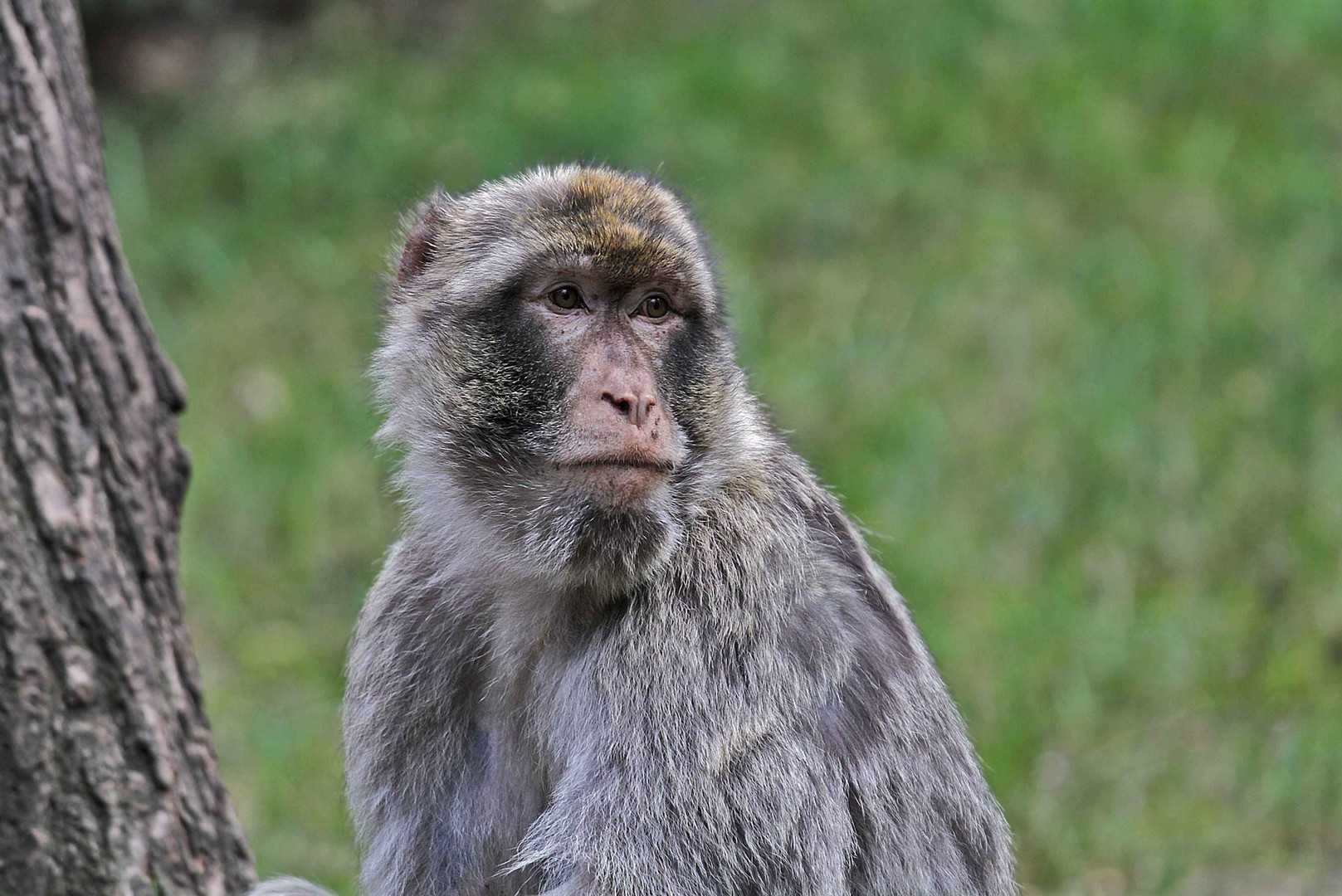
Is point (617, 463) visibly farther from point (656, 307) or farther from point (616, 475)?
point (656, 307)

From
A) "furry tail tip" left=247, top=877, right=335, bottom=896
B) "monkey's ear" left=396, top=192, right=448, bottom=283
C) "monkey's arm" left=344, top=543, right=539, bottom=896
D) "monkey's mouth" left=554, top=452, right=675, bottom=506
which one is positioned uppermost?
"monkey's ear" left=396, top=192, right=448, bottom=283

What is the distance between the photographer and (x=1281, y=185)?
9031mm

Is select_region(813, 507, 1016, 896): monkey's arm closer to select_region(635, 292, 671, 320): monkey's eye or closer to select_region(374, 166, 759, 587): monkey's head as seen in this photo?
select_region(374, 166, 759, 587): monkey's head

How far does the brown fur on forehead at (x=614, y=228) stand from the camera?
3.56m

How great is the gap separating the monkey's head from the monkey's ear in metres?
0.03

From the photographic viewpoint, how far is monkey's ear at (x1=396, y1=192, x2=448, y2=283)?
13.0 ft

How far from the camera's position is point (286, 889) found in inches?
154

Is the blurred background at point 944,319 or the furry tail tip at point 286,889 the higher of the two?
the blurred background at point 944,319

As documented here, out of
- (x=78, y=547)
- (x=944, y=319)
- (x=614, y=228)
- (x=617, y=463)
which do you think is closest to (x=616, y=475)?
(x=617, y=463)

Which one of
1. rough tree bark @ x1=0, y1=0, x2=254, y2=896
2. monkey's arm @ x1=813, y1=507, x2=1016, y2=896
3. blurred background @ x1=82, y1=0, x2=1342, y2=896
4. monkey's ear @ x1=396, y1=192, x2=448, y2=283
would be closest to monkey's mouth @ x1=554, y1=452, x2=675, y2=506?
monkey's arm @ x1=813, y1=507, x2=1016, y2=896

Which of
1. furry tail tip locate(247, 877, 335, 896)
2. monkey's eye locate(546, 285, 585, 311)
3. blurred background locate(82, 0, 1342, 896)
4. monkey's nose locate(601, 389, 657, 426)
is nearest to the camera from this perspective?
monkey's nose locate(601, 389, 657, 426)

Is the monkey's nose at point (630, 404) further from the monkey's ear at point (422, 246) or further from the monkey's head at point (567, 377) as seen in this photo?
Answer: the monkey's ear at point (422, 246)

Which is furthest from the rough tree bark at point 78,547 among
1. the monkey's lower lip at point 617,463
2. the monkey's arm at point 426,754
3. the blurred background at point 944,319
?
the blurred background at point 944,319

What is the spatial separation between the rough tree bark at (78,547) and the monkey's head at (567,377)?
0.63m
